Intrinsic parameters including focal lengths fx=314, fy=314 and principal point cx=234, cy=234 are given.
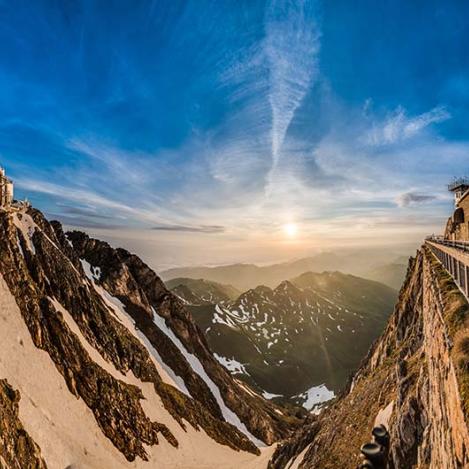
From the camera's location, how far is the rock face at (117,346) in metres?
42.8

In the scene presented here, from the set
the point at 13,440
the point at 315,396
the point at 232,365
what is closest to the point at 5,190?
the point at 13,440

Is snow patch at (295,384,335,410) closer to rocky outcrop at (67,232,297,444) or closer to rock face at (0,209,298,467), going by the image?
rock face at (0,209,298,467)

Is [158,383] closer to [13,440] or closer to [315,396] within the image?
[13,440]

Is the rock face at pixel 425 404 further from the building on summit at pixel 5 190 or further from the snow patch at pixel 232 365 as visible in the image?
the snow patch at pixel 232 365

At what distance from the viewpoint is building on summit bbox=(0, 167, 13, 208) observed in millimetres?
55591

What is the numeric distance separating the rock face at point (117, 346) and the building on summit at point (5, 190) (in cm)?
273

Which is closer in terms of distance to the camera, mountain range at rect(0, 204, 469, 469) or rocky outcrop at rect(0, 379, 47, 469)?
mountain range at rect(0, 204, 469, 469)

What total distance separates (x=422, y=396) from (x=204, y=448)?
166 ft

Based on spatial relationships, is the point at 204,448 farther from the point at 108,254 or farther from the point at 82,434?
the point at 108,254

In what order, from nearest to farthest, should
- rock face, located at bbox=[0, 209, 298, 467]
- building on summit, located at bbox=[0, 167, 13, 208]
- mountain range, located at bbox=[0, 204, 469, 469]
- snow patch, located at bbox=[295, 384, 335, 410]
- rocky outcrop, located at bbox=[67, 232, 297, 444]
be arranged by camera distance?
mountain range, located at bbox=[0, 204, 469, 469] < rock face, located at bbox=[0, 209, 298, 467] < building on summit, located at bbox=[0, 167, 13, 208] < rocky outcrop, located at bbox=[67, 232, 297, 444] < snow patch, located at bbox=[295, 384, 335, 410]

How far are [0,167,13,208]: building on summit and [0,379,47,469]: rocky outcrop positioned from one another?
120 ft

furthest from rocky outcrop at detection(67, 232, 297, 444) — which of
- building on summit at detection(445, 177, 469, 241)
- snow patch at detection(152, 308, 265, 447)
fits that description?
building on summit at detection(445, 177, 469, 241)

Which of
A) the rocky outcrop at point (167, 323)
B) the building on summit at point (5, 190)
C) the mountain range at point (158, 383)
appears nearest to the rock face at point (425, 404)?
the mountain range at point (158, 383)

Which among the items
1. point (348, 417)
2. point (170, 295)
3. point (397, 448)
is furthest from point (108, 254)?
point (397, 448)
